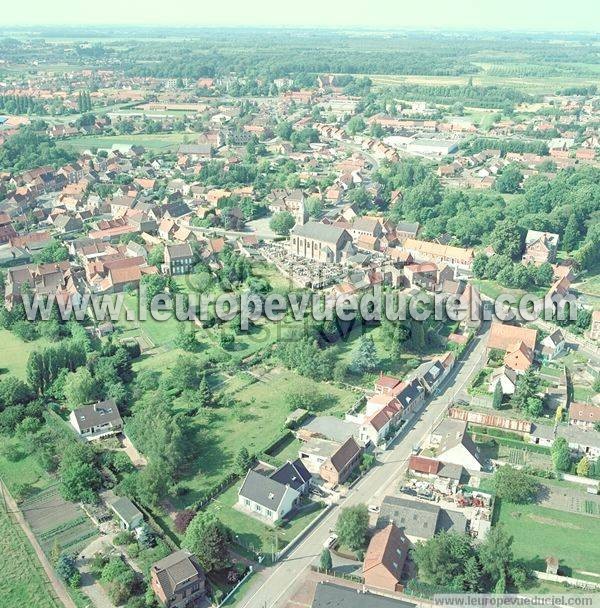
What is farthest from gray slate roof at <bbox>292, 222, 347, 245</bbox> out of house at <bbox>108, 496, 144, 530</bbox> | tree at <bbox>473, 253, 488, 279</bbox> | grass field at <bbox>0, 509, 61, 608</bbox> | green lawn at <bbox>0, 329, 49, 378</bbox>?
grass field at <bbox>0, 509, 61, 608</bbox>

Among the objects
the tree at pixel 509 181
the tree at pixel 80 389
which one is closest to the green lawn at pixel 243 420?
the tree at pixel 80 389

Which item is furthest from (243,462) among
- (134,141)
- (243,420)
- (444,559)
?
(134,141)

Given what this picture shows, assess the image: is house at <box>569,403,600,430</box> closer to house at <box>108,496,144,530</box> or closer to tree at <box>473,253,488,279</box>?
tree at <box>473,253,488,279</box>

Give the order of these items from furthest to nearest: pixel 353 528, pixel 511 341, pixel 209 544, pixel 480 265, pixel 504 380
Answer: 1. pixel 480 265
2. pixel 511 341
3. pixel 504 380
4. pixel 353 528
5. pixel 209 544

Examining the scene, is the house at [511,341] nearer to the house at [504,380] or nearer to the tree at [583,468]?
the house at [504,380]

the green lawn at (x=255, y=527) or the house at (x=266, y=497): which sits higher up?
the house at (x=266, y=497)

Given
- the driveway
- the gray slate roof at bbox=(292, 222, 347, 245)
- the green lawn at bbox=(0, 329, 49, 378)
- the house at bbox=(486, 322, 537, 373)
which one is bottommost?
the driveway

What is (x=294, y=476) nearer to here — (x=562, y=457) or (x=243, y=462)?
(x=243, y=462)
